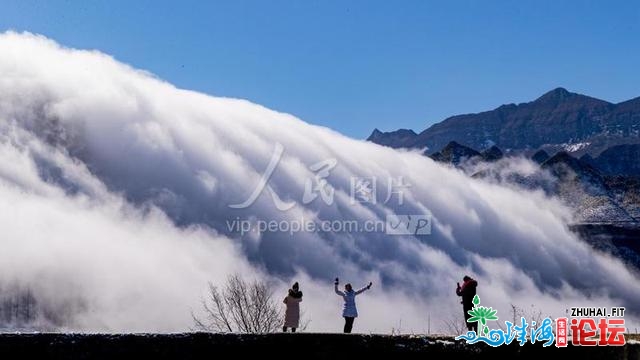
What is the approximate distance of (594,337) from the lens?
22562mm

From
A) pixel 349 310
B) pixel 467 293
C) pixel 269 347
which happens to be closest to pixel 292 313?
pixel 349 310

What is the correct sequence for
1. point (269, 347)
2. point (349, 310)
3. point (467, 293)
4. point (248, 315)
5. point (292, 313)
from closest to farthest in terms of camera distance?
point (269, 347), point (467, 293), point (349, 310), point (292, 313), point (248, 315)

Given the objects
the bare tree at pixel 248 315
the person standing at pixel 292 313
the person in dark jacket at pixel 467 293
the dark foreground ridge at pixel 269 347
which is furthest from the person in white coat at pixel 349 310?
the bare tree at pixel 248 315

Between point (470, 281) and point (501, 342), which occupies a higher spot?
point (470, 281)

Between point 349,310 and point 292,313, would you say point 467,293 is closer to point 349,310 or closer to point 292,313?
point 349,310

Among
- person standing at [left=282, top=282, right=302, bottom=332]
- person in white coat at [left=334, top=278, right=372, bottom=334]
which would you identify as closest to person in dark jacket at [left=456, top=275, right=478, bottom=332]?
person in white coat at [left=334, top=278, right=372, bottom=334]

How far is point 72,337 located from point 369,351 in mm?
7446

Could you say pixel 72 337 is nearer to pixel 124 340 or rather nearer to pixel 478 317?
pixel 124 340

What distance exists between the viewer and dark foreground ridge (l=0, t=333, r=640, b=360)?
18.7 meters

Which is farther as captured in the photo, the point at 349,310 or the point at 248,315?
the point at 248,315

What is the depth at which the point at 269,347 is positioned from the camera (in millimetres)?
20047

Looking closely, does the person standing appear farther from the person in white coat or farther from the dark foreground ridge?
the dark foreground ridge

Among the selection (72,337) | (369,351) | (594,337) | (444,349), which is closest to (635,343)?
(594,337)

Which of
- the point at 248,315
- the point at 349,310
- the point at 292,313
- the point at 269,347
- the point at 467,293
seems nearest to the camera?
the point at 269,347
